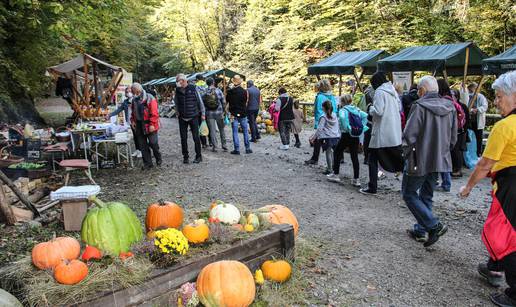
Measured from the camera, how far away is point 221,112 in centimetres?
1155

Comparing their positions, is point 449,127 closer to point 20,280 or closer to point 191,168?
point 20,280

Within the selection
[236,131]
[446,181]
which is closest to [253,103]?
[236,131]

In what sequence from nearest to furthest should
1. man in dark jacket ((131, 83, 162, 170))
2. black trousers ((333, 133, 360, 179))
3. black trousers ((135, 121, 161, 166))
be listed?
black trousers ((333, 133, 360, 179)) < man in dark jacket ((131, 83, 162, 170)) < black trousers ((135, 121, 161, 166))

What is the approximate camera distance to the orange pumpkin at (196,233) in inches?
137

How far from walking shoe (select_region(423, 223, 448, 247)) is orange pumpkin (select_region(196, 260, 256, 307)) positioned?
2.47 m

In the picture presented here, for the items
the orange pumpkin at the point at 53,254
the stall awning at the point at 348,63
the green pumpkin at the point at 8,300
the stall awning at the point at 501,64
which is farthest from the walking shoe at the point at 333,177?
the green pumpkin at the point at 8,300

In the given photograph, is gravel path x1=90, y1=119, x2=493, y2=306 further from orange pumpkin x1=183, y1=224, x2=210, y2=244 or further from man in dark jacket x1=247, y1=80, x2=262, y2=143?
man in dark jacket x1=247, y1=80, x2=262, y2=143

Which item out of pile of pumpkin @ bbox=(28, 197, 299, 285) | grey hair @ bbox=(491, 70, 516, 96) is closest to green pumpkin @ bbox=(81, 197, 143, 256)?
pile of pumpkin @ bbox=(28, 197, 299, 285)

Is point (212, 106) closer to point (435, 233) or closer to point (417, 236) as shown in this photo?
point (417, 236)

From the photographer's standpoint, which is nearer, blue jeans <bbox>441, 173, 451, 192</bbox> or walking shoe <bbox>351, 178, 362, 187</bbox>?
blue jeans <bbox>441, 173, 451, 192</bbox>

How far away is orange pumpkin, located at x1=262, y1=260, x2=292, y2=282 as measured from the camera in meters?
3.65

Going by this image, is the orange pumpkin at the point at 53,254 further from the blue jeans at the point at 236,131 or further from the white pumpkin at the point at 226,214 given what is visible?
the blue jeans at the point at 236,131

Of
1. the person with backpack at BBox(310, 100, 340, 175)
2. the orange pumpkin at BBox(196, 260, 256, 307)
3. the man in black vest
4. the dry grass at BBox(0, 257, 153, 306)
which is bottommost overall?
the orange pumpkin at BBox(196, 260, 256, 307)

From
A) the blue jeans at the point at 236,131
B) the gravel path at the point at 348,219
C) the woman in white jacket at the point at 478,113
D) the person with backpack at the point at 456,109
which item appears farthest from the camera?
the blue jeans at the point at 236,131
